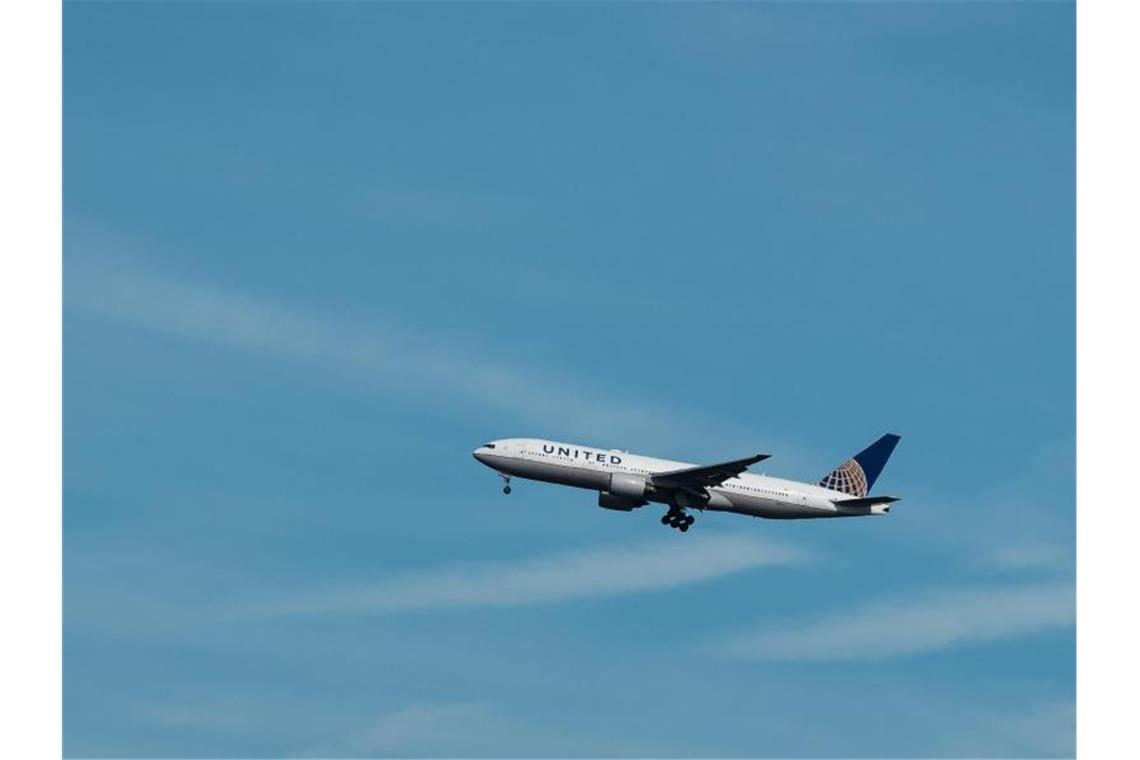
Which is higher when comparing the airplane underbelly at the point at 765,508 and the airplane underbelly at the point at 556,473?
the airplane underbelly at the point at 556,473

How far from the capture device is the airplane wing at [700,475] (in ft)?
324

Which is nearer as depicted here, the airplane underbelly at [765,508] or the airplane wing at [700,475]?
the airplane wing at [700,475]

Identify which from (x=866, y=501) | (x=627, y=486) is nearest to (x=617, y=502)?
(x=627, y=486)

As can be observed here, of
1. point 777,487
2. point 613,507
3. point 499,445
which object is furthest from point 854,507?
point 499,445

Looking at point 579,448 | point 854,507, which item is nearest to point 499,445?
point 579,448

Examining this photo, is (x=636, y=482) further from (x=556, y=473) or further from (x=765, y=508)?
(x=765, y=508)

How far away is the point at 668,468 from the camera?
102 m

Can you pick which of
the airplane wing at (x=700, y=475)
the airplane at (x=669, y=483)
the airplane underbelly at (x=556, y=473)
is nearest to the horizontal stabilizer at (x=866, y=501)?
the airplane at (x=669, y=483)

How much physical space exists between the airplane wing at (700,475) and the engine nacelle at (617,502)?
1.54 m

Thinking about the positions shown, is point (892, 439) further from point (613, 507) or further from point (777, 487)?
point (613, 507)

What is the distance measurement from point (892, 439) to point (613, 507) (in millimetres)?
19134

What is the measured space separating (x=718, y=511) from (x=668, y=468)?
368cm

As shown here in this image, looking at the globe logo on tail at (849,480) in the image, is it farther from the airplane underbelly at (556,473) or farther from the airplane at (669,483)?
the airplane underbelly at (556,473)

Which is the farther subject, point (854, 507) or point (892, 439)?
point (892, 439)
